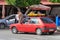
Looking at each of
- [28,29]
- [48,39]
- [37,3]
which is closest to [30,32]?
[28,29]

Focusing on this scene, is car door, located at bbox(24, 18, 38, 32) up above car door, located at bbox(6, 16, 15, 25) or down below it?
above

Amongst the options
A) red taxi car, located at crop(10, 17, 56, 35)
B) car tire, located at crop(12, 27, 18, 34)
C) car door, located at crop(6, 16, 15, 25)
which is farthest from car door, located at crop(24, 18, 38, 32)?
car door, located at crop(6, 16, 15, 25)

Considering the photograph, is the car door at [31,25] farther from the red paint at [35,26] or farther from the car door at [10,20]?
the car door at [10,20]

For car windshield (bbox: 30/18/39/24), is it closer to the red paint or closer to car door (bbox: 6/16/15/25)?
the red paint

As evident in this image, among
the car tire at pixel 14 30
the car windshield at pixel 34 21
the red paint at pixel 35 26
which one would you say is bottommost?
the car tire at pixel 14 30

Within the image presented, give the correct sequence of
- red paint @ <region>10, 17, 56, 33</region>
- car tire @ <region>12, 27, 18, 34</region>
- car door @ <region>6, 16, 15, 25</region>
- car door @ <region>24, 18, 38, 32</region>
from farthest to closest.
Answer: car door @ <region>6, 16, 15, 25</region>, car tire @ <region>12, 27, 18, 34</region>, car door @ <region>24, 18, 38, 32</region>, red paint @ <region>10, 17, 56, 33</region>

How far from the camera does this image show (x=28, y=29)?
2120 cm

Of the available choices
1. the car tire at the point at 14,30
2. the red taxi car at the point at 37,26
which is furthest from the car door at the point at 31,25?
the car tire at the point at 14,30

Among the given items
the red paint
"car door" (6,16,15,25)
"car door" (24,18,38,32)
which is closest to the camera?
the red paint

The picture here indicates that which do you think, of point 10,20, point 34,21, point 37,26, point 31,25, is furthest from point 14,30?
point 10,20

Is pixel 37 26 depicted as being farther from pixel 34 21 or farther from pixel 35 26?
pixel 34 21

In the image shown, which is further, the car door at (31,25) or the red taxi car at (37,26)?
the car door at (31,25)

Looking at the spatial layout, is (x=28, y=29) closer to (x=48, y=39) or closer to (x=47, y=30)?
(x=47, y=30)

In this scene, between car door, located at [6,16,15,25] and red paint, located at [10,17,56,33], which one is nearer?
red paint, located at [10,17,56,33]
